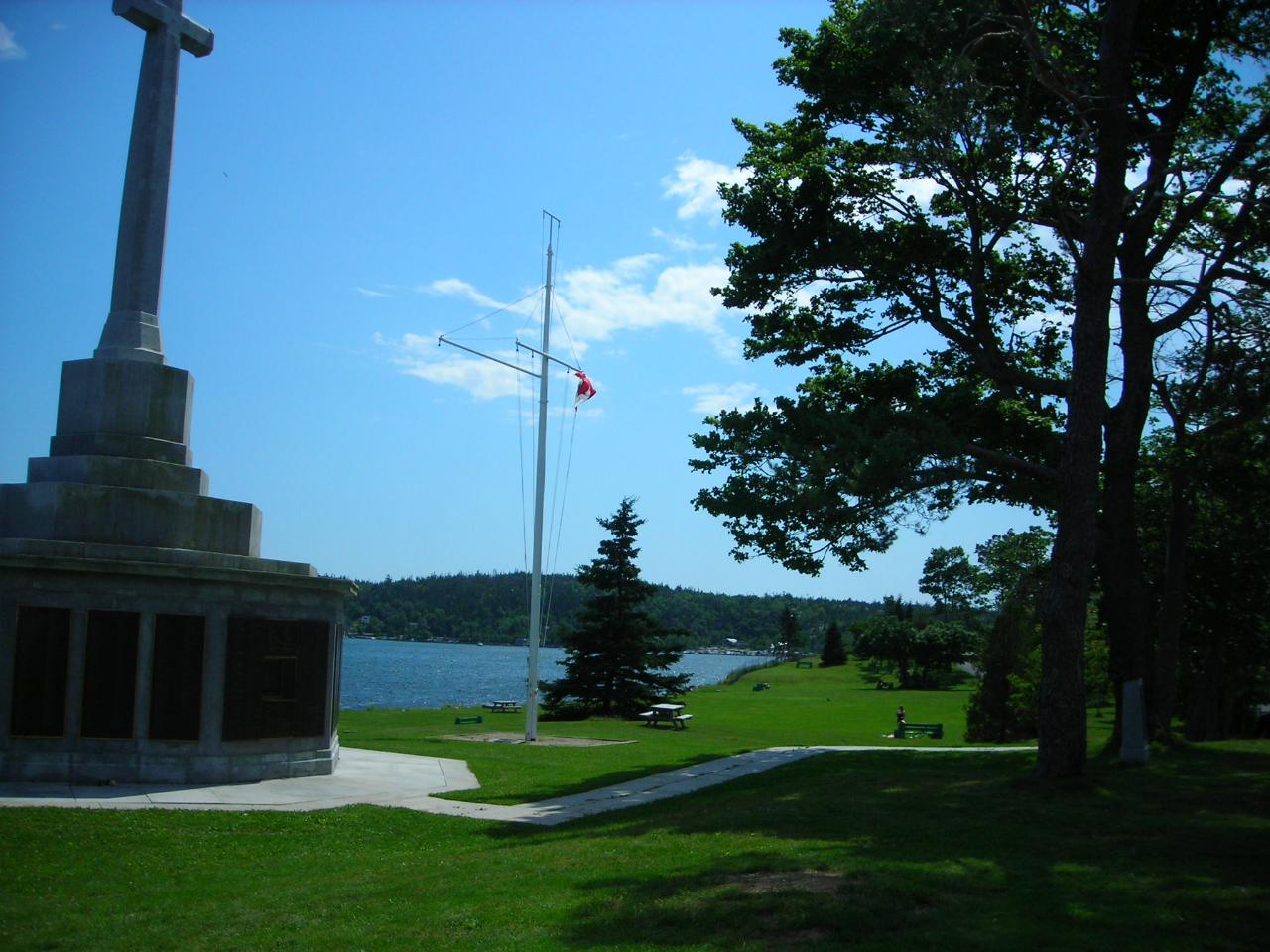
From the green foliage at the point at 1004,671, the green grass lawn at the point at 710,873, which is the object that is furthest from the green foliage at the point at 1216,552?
the green foliage at the point at 1004,671

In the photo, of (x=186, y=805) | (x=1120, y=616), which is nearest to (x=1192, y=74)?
(x=1120, y=616)

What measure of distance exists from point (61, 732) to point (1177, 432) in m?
18.6

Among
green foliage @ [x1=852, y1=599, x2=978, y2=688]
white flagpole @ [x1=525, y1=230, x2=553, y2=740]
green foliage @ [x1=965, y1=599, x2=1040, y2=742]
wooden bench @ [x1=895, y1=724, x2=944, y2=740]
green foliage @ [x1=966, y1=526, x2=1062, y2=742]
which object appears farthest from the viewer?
green foliage @ [x1=852, y1=599, x2=978, y2=688]

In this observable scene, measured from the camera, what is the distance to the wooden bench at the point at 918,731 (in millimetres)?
37125

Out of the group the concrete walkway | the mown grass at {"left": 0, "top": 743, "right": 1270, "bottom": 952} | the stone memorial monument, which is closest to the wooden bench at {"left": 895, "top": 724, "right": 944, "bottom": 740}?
the concrete walkway

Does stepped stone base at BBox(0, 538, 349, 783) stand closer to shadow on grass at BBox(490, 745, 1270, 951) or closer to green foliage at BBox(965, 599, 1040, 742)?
shadow on grass at BBox(490, 745, 1270, 951)

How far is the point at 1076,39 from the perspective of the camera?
20.1m

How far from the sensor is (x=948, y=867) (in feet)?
31.3

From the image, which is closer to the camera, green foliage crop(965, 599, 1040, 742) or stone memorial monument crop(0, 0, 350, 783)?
stone memorial monument crop(0, 0, 350, 783)

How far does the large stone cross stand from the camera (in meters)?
16.6

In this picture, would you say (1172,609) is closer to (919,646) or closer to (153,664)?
(153,664)

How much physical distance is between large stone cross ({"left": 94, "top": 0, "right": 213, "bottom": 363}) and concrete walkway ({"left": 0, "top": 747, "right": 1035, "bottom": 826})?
21.0 ft

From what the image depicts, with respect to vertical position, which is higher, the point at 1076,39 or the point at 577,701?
the point at 1076,39

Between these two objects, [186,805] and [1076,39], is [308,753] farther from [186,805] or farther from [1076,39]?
[1076,39]
